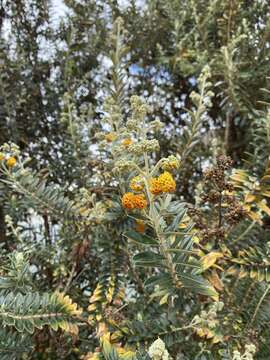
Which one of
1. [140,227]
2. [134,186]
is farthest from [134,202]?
[140,227]

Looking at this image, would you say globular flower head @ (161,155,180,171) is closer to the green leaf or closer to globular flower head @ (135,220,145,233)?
the green leaf

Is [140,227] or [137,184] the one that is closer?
[137,184]

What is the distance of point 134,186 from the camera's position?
112cm

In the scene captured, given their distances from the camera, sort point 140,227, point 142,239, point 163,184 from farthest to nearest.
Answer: point 140,227 → point 142,239 → point 163,184

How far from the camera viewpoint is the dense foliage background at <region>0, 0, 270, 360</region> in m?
1.27

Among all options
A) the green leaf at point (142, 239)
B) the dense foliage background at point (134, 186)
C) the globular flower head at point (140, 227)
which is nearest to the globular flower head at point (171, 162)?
the dense foliage background at point (134, 186)

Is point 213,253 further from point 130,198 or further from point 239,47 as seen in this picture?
point 239,47

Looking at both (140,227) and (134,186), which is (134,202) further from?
(140,227)

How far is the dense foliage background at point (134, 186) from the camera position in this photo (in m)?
1.27

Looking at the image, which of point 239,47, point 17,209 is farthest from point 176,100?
point 17,209

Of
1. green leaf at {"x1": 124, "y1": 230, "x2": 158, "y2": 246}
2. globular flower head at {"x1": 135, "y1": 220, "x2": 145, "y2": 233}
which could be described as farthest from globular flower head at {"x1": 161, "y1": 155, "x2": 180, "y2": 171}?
globular flower head at {"x1": 135, "y1": 220, "x2": 145, "y2": 233}

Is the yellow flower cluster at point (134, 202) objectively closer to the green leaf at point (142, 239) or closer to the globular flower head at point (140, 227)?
the green leaf at point (142, 239)

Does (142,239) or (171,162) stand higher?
(171,162)

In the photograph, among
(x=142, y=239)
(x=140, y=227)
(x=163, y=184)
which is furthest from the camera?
(x=140, y=227)
